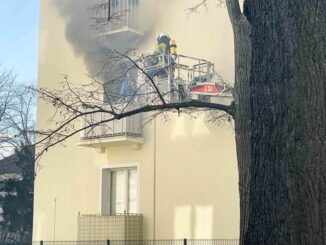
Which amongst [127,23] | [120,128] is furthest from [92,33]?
[120,128]

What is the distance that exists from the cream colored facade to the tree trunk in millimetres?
9698

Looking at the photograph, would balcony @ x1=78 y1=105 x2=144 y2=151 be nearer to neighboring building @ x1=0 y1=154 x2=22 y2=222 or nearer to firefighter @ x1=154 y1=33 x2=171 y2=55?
firefighter @ x1=154 y1=33 x2=171 y2=55

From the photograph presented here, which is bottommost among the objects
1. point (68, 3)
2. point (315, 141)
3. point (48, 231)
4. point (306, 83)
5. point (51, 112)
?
point (48, 231)

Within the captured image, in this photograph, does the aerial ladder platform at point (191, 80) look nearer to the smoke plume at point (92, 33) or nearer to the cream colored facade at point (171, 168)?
the cream colored facade at point (171, 168)

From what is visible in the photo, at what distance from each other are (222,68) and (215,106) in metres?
7.76

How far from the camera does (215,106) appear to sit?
7.08 meters

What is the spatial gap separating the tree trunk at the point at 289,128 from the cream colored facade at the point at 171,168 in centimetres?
970

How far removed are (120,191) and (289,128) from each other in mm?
12832

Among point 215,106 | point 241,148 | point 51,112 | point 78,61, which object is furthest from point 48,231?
point 241,148

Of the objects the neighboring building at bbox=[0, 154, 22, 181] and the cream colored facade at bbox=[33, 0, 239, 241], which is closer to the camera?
the cream colored facade at bbox=[33, 0, 239, 241]

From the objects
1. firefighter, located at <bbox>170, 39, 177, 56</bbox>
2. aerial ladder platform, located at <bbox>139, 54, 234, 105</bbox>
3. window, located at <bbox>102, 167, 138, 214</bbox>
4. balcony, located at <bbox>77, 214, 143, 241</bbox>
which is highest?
firefighter, located at <bbox>170, 39, 177, 56</bbox>

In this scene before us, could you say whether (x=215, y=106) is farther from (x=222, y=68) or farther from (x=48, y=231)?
(x=48, y=231)

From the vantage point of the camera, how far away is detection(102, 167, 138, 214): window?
1639 cm

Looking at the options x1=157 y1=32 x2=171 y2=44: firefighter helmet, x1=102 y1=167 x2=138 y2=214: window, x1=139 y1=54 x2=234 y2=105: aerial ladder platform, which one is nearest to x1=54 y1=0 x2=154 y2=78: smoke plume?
x1=157 y1=32 x2=171 y2=44: firefighter helmet
